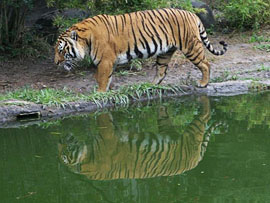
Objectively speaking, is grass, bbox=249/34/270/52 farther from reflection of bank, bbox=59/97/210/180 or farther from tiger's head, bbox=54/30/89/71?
reflection of bank, bbox=59/97/210/180

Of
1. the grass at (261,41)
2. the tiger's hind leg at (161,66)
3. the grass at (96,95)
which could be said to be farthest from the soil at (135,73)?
the grass at (96,95)

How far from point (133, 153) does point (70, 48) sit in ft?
10.2

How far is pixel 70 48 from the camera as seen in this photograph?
27.6 feet

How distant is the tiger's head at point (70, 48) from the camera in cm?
833

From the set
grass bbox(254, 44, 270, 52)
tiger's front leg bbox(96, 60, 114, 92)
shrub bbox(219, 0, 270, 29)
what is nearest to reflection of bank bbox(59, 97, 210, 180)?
tiger's front leg bbox(96, 60, 114, 92)

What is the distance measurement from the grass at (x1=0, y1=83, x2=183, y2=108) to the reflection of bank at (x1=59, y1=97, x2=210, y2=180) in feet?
3.40

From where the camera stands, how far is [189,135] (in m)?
6.49

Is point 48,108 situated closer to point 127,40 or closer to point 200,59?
point 127,40

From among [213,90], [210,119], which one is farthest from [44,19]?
[210,119]

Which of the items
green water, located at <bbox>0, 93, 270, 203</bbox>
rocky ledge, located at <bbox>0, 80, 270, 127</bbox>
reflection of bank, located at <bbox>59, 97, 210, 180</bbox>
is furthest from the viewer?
rocky ledge, located at <bbox>0, 80, 270, 127</bbox>

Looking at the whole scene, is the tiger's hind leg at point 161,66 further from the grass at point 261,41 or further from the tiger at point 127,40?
the grass at point 261,41

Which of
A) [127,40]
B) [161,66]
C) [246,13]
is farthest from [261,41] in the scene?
[127,40]

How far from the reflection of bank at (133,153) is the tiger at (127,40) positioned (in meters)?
1.71

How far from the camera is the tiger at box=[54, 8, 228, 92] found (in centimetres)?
832
